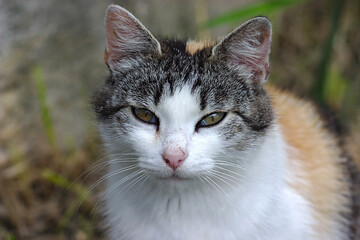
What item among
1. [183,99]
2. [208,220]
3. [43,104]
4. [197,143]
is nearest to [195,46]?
[183,99]

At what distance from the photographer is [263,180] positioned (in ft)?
7.19

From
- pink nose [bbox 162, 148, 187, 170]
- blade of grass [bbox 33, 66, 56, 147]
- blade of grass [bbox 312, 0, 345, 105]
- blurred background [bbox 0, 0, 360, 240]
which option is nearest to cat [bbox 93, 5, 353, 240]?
pink nose [bbox 162, 148, 187, 170]

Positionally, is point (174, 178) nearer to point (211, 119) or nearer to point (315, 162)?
point (211, 119)

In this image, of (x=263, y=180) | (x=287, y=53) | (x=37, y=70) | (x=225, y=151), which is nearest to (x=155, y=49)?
(x=225, y=151)

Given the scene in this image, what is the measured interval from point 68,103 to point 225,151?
1.87 meters

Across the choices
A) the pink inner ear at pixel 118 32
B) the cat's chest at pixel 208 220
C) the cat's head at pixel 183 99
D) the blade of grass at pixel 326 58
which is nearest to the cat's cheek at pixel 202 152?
the cat's head at pixel 183 99

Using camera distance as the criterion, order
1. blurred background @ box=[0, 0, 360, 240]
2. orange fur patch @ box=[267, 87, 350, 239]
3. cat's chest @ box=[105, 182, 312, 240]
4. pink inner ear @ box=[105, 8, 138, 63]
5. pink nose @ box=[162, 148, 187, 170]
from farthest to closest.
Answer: blurred background @ box=[0, 0, 360, 240] → orange fur patch @ box=[267, 87, 350, 239] → cat's chest @ box=[105, 182, 312, 240] → pink inner ear @ box=[105, 8, 138, 63] → pink nose @ box=[162, 148, 187, 170]

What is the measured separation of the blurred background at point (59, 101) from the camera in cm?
315

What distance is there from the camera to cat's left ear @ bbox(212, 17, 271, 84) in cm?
199

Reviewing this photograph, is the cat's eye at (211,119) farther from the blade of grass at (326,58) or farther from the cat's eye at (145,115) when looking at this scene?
the blade of grass at (326,58)

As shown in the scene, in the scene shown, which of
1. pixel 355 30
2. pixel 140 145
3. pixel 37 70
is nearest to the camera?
pixel 140 145

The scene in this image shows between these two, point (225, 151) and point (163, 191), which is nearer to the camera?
point (225, 151)

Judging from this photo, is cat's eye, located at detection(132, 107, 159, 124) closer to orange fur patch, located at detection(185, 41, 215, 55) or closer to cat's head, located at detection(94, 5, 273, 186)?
cat's head, located at detection(94, 5, 273, 186)

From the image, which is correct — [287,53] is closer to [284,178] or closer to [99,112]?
[284,178]
